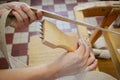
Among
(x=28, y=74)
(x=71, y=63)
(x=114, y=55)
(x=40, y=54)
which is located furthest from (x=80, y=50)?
(x=40, y=54)

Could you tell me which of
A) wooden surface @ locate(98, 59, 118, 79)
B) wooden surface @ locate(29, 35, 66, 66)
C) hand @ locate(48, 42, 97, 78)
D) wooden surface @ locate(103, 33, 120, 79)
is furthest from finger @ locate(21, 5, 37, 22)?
wooden surface @ locate(98, 59, 118, 79)

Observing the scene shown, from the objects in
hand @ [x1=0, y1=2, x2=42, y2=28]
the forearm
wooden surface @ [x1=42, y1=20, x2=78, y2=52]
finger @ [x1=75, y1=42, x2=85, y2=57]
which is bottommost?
the forearm

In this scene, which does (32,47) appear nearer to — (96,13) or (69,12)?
(96,13)

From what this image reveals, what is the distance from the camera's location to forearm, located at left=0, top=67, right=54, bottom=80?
0.49 meters

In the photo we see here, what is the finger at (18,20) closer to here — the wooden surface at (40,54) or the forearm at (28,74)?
the forearm at (28,74)

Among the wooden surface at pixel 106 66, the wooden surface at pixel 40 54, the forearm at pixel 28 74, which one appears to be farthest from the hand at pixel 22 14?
the wooden surface at pixel 106 66

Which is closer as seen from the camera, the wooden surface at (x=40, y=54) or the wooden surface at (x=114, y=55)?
the wooden surface at (x=114, y=55)

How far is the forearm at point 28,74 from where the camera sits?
1.61ft

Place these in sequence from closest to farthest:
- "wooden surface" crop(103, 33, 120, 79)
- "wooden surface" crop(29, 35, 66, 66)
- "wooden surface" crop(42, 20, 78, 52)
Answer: "wooden surface" crop(42, 20, 78, 52) → "wooden surface" crop(103, 33, 120, 79) → "wooden surface" crop(29, 35, 66, 66)

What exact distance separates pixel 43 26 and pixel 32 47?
771 millimetres

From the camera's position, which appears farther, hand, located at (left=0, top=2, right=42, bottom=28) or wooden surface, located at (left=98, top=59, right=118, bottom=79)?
wooden surface, located at (left=98, top=59, right=118, bottom=79)

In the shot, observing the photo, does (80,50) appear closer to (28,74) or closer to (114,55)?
(28,74)

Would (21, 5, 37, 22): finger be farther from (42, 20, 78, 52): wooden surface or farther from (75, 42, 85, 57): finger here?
(75, 42, 85, 57): finger

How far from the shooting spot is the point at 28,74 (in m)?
0.50
